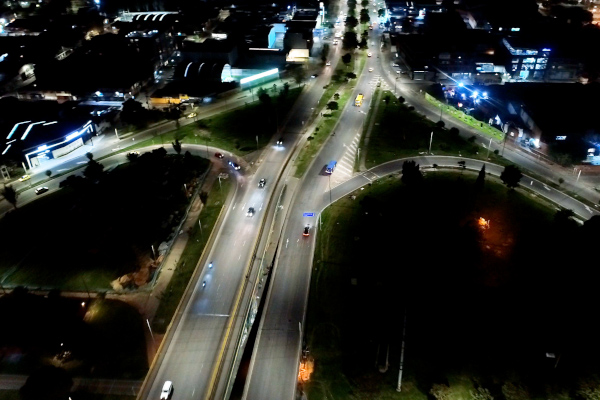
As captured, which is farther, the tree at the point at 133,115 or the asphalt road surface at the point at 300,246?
the tree at the point at 133,115

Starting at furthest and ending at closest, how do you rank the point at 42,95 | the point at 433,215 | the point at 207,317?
the point at 42,95 < the point at 433,215 < the point at 207,317

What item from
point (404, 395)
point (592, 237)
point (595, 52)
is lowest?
point (404, 395)

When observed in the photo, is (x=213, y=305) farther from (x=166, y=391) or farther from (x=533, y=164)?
(x=533, y=164)

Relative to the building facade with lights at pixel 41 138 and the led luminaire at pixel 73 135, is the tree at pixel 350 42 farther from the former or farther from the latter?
the led luminaire at pixel 73 135

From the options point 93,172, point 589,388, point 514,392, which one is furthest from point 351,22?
point 514,392

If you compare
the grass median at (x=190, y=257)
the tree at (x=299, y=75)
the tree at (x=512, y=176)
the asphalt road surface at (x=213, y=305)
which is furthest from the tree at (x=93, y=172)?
the tree at (x=512, y=176)

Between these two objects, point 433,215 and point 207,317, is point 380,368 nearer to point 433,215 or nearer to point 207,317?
point 207,317

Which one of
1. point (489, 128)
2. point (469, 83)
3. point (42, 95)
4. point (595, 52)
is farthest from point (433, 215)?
point (42, 95)

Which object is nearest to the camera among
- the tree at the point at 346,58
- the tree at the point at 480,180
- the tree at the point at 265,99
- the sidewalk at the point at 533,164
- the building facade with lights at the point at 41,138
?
the tree at the point at 480,180
